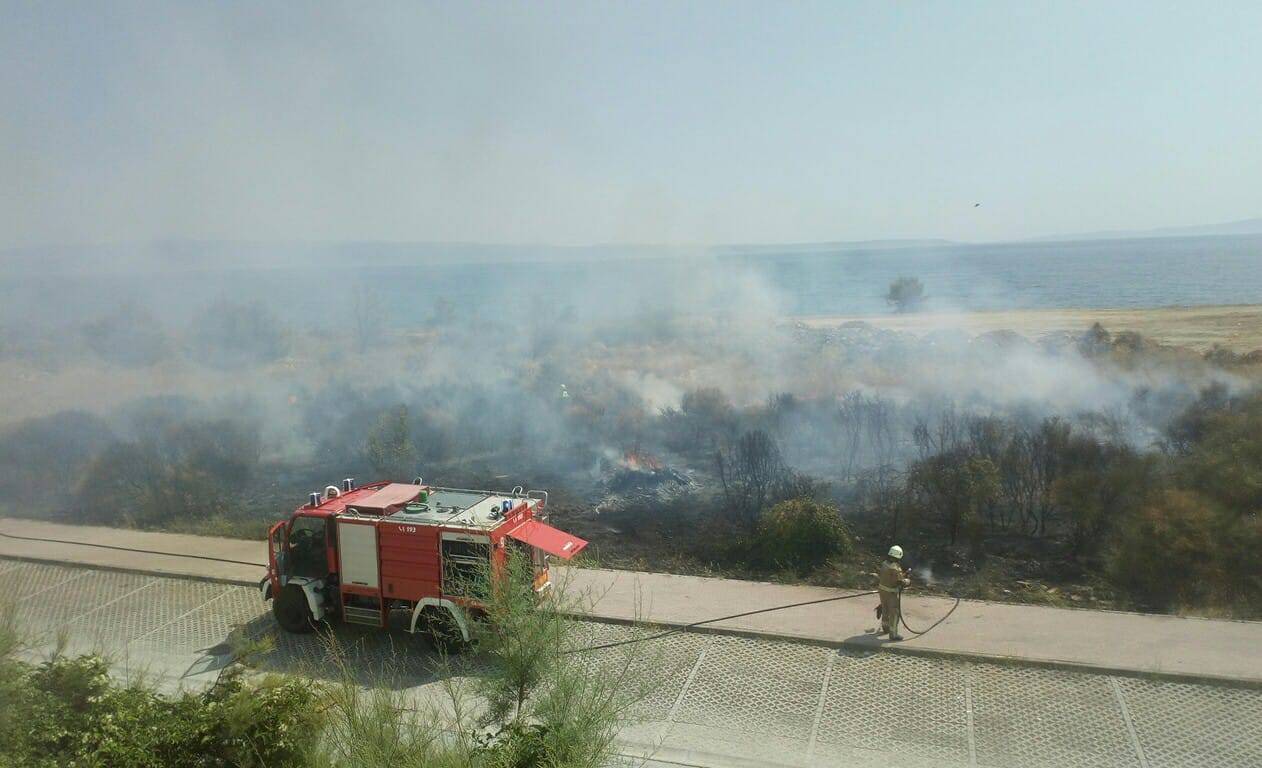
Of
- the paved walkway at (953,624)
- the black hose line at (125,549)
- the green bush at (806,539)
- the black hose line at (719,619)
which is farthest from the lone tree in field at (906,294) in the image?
the black hose line at (125,549)

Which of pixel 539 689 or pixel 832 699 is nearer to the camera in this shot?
pixel 539 689

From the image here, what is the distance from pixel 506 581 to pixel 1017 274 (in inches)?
4135

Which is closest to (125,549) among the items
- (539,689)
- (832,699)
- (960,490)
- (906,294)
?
(539,689)

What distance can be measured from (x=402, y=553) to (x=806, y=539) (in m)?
5.54

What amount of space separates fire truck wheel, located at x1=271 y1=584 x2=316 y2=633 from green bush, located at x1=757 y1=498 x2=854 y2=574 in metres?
5.93

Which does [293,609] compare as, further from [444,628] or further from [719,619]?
[719,619]

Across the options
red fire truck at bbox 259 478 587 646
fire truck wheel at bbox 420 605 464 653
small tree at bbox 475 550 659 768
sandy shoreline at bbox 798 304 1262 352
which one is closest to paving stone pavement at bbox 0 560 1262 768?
fire truck wheel at bbox 420 605 464 653

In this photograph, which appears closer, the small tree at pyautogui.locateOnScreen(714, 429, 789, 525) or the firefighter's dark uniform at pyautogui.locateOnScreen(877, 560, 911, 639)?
the firefighter's dark uniform at pyautogui.locateOnScreen(877, 560, 911, 639)

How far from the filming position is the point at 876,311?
202 ft

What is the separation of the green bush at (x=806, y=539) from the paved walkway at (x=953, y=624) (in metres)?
1.13

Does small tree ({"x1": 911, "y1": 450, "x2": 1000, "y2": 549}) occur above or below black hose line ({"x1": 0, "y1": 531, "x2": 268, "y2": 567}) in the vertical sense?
above

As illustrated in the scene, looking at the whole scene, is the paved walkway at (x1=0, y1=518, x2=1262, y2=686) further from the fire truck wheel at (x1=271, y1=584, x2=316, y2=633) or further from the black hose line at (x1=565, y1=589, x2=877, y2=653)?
the fire truck wheel at (x1=271, y1=584, x2=316, y2=633)

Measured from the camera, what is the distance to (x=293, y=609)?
8.72 meters

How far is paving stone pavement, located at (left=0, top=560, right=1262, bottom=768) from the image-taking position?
6438mm
